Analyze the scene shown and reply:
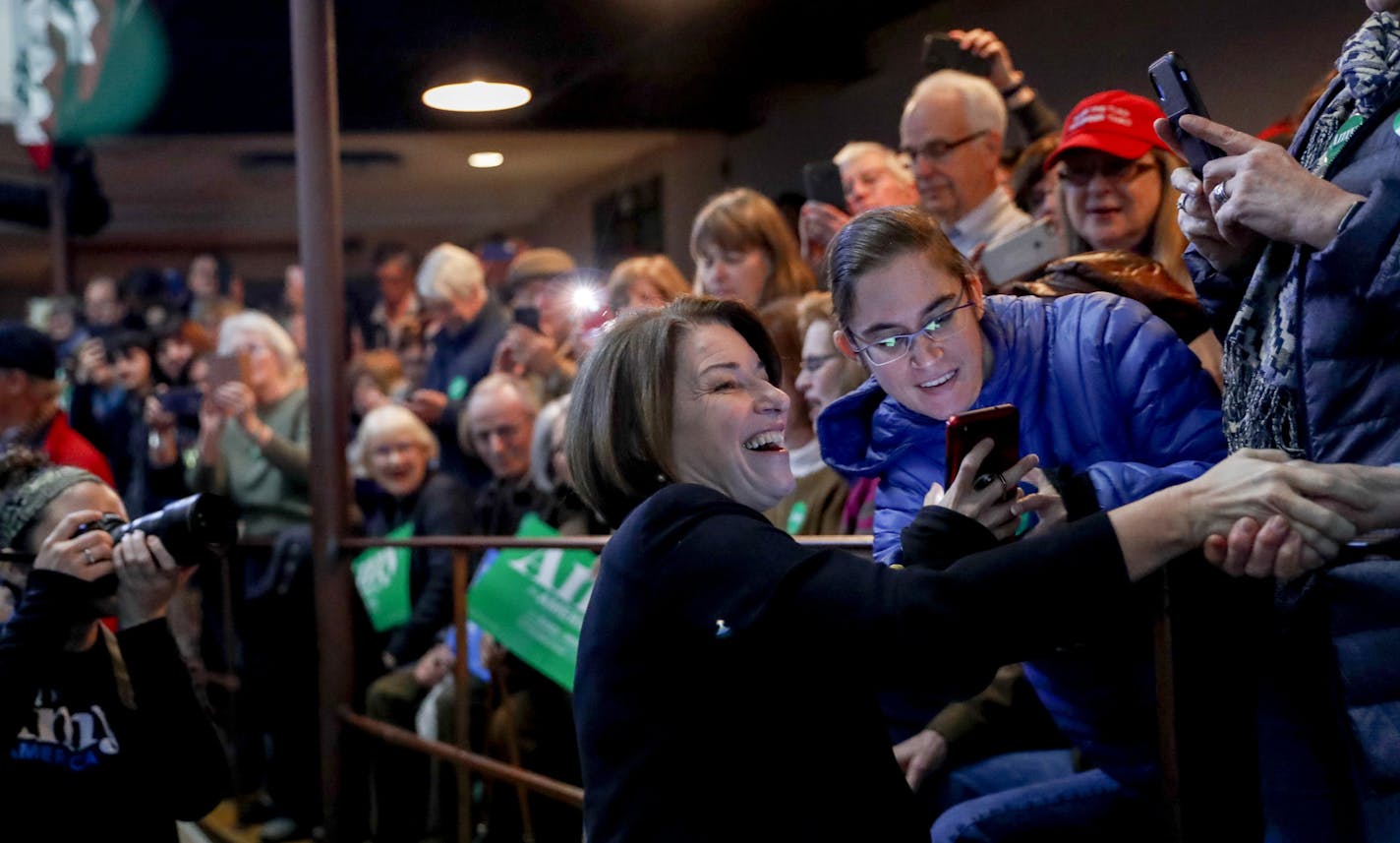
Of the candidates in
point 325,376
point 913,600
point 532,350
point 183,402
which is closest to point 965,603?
point 913,600

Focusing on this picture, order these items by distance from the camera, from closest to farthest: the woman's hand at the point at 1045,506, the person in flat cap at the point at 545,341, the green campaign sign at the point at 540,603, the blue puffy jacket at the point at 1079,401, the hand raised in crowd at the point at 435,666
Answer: the woman's hand at the point at 1045,506 < the blue puffy jacket at the point at 1079,401 < the green campaign sign at the point at 540,603 < the hand raised in crowd at the point at 435,666 < the person in flat cap at the point at 545,341

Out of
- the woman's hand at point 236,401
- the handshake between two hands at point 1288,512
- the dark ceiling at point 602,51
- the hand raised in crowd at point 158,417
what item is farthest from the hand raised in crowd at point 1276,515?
the hand raised in crowd at point 158,417

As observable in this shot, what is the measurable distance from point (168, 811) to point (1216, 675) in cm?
182

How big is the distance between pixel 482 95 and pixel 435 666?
79.4 inches

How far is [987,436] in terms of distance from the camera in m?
1.69

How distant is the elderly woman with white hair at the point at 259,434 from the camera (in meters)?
5.10

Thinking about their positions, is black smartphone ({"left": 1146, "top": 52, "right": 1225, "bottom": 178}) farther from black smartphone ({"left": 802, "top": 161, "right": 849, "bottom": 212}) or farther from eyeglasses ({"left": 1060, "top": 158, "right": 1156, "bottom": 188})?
black smartphone ({"left": 802, "top": 161, "right": 849, "bottom": 212})

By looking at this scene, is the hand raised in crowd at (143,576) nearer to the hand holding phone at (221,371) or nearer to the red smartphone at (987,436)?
the red smartphone at (987,436)

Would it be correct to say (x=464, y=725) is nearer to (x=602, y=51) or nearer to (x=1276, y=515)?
(x=1276, y=515)

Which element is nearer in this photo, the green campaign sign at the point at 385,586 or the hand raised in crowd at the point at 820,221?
the hand raised in crowd at the point at 820,221

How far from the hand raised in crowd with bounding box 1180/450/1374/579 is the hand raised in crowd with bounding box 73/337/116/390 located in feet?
19.6

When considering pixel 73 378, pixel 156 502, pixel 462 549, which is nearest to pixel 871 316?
pixel 462 549

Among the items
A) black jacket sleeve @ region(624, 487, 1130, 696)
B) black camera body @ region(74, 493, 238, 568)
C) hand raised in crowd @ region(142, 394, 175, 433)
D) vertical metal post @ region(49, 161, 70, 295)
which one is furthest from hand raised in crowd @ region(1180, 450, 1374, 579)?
vertical metal post @ region(49, 161, 70, 295)

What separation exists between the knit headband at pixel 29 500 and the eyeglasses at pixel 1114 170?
193cm
